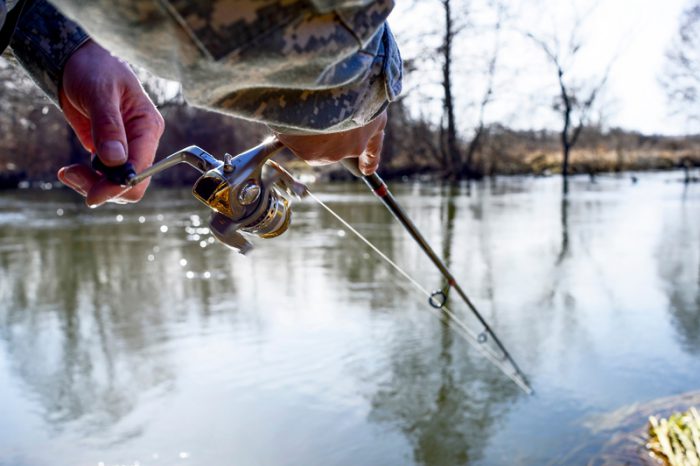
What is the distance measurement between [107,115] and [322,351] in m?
2.70

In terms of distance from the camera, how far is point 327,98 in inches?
32.7

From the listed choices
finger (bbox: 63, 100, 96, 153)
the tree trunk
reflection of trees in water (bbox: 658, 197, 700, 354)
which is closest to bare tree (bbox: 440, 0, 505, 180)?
the tree trunk

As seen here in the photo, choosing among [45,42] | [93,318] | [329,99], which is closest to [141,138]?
[45,42]

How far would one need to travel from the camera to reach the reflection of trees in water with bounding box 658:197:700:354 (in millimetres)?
3875

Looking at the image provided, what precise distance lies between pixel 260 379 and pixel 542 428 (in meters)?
1.30

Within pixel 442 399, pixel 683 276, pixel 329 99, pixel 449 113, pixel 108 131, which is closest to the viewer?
pixel 329 99

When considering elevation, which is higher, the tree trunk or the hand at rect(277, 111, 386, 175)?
the tree trunk

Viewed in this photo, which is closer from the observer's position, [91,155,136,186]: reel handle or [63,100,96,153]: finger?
[91,155,136,186]: reel handle

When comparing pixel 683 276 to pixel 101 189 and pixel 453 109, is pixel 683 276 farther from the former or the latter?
pixel 453 109

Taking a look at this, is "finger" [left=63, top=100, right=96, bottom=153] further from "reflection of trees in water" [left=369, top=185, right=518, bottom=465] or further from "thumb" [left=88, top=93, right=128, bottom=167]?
"reflection of trees in water" [left=369, top=185, right=518, bottom=465]

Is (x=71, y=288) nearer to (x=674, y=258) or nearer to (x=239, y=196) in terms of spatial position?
(x=239, y=196)

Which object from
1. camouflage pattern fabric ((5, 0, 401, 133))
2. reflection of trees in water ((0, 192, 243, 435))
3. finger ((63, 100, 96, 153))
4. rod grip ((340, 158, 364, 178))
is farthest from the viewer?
reflection of trees in water ((0, 192, 243, 435))

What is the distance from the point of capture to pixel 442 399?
3006mm

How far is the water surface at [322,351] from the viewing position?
2.62 meters
